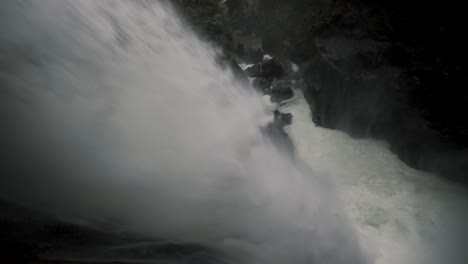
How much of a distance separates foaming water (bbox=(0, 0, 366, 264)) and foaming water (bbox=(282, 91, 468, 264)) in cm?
118

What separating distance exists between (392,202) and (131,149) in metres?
8.16

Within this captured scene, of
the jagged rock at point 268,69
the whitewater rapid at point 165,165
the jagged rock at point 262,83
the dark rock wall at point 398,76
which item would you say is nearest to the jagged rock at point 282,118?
the dark rock wall at point 398,76

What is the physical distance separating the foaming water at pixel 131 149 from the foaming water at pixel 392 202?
1.18 metres

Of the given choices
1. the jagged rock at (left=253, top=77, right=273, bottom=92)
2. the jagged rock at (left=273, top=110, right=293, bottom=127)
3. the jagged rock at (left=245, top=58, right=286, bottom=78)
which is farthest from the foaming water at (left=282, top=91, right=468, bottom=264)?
the jagged rock at (left=245, top=58, right=286, bottom=78)

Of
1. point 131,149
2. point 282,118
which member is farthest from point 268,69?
point 131,149

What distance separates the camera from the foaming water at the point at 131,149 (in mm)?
2646

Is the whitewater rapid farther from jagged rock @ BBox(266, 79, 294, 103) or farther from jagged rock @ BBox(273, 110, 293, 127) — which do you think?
jagged rock @ BBox(266, 79, 294, 103)

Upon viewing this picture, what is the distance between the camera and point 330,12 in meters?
13.8

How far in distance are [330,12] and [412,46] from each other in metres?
4.45

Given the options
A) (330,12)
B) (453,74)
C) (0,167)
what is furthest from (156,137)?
(330,12)

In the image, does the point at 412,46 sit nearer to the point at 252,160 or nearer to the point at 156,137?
the point at 252,160

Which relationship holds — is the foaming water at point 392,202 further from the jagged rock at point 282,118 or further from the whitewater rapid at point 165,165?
the jagged rock at point 282,118

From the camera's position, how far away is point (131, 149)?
12.4ft

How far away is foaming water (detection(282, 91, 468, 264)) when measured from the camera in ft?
23.9
